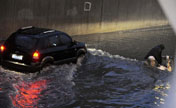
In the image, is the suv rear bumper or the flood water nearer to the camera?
the flood water

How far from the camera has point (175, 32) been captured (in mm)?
26672

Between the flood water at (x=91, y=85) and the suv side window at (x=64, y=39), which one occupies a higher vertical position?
the suv side window at (x=64, y=39)

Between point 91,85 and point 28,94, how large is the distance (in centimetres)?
236

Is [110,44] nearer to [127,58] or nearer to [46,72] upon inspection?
[127,58]

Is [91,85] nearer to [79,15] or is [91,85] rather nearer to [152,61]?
[152,61]

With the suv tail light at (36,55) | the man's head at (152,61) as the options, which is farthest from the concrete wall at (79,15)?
the man's head at (152,61)

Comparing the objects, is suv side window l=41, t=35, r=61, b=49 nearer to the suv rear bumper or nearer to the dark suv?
the dark suv

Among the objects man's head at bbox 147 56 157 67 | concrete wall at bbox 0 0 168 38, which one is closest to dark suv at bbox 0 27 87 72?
man's head at bbox 147 56 157 67

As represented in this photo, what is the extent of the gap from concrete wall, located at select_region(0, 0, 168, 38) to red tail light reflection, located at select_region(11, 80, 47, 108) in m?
7.66

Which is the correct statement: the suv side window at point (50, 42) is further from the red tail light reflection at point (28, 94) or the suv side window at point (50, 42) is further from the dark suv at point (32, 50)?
the red tail light reflection at point (28, 94)

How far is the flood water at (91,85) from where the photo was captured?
28.9 feet

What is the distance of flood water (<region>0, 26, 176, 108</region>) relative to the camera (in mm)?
8820

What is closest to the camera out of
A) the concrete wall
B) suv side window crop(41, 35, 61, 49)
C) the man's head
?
suv side window crop(41, 35, 61, 49)

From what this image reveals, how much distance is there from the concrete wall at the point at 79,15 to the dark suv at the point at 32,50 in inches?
235
